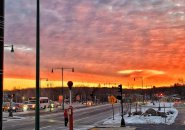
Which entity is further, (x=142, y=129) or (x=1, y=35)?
(x=142, y=129)

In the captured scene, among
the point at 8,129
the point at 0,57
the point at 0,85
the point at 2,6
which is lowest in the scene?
the point at 8,129

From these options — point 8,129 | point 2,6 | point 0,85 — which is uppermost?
point 2,6

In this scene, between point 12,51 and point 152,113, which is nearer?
point 12,51

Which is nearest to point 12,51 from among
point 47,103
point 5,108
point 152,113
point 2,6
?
point 152,113

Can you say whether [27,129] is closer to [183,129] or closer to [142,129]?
[142,129]

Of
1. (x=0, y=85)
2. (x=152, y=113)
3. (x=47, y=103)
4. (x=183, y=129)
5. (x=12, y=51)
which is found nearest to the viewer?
(x=0, y=85)

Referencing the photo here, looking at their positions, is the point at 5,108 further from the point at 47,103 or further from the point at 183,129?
the point at 183,129

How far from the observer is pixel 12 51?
161 feet

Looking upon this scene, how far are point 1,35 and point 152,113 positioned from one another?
41193 mm

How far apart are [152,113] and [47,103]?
5797 centimetres

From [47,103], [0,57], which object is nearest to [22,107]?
[47,103]

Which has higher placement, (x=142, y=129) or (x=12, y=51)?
(x=12, y=51)

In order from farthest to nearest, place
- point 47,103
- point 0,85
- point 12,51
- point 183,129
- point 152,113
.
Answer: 1. point 47,103
2. point 152,113
3. point 12,51
4. point 183,129
5. point 0,85

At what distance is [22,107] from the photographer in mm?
97438
